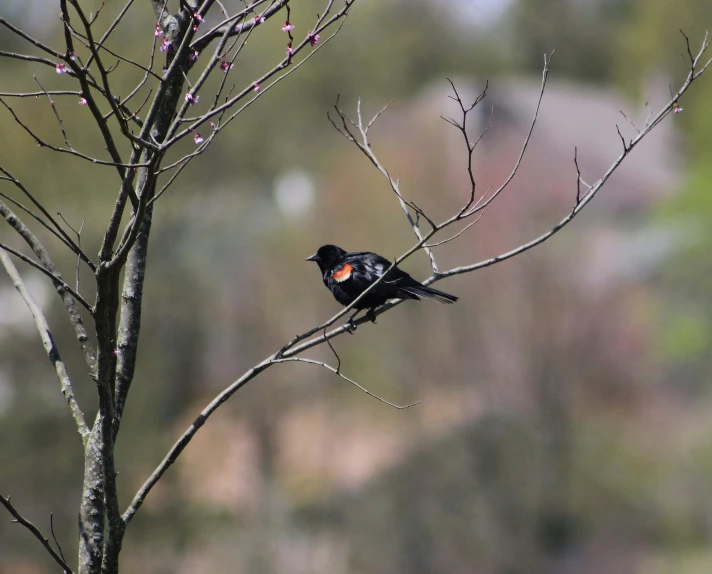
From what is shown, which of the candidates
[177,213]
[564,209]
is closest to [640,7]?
[564,209]

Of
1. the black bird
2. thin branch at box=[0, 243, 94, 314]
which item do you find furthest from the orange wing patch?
thin branch at box=[0, 243, 94, 314]

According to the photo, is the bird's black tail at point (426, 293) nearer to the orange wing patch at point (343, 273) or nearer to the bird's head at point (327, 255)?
the orange wing patch at point (343, 273)

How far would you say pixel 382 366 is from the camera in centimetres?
2397

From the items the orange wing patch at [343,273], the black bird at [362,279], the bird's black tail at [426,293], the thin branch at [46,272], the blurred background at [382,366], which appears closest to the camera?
the thin branch at [46,272]

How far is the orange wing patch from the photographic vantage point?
650 centimetres

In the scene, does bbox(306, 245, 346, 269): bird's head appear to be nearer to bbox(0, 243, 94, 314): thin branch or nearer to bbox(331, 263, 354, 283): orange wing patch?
bbox(331, 263, 354, 283): orange wing patch

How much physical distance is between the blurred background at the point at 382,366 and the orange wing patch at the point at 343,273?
9.96 meters

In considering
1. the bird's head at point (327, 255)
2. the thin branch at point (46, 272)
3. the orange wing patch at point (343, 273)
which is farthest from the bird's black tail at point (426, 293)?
the thin branch at point (46, 272)

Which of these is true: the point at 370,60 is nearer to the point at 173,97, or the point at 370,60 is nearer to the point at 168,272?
the point at 168,272

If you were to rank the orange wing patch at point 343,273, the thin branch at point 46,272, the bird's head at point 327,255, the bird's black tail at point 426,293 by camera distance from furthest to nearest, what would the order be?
the bird's head at point 327,255
the orange wing patch at point 343,273
the bird's black tail at point 426,293
the thin branch at point 46,272

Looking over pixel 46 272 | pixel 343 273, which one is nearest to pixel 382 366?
pixel 343 273

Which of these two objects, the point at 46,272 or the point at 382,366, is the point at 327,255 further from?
the point at 382,366

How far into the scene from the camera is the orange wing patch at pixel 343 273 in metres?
6.50

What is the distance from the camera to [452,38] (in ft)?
116
